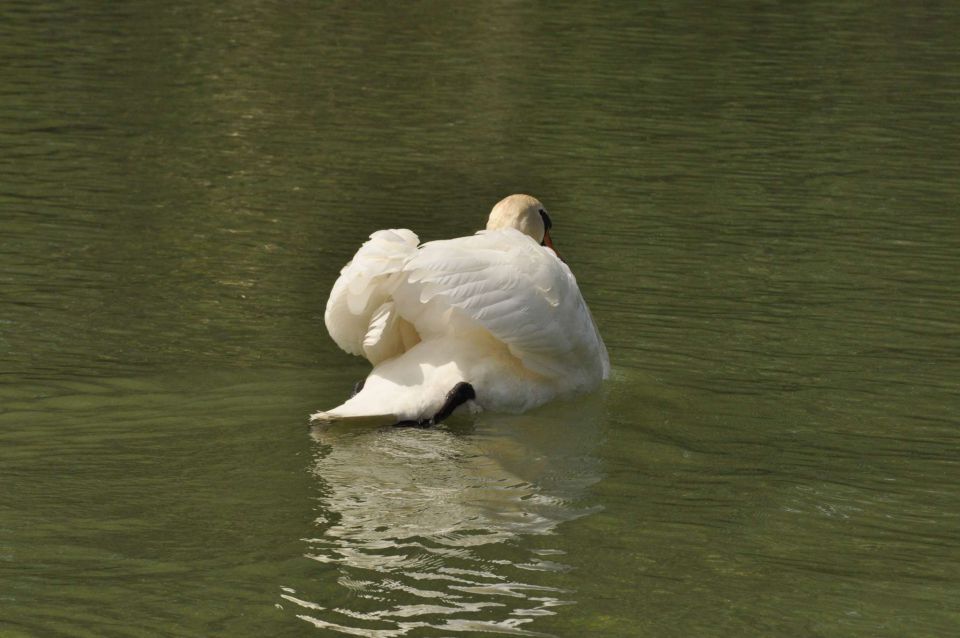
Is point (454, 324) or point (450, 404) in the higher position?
point (454, 324)

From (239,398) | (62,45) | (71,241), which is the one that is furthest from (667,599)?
(62,45)

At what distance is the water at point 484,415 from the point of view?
Result: 5.94m

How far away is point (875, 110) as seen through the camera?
61.2 ft

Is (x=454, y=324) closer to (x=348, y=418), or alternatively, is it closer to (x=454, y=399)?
(x=454, y=399)

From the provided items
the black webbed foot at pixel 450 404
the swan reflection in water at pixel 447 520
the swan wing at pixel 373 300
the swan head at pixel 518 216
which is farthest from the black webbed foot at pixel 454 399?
the swan head at pixel 518 216

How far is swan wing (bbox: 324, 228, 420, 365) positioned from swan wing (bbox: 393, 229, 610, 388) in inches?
→ 3.7

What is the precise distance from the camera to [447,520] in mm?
6512

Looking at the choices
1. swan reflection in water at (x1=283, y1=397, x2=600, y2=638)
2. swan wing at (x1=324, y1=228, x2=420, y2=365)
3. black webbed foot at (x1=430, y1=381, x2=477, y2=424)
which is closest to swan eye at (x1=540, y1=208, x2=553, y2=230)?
swan reflection in water at (x1=283, y1=397, x2=600, y2=638)

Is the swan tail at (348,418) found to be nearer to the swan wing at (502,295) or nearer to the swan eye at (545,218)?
the swan wing at (502,295)

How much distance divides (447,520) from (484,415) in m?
1.71

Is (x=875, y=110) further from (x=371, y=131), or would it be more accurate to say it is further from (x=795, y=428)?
(x=795, y=428)

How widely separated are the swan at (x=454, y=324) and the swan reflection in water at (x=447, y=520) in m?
0.18

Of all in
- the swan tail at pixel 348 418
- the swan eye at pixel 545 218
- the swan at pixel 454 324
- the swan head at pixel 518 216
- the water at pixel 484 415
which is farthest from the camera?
the swan eye at pixel 545 218

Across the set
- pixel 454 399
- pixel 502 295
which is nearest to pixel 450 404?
pixel 454 399
